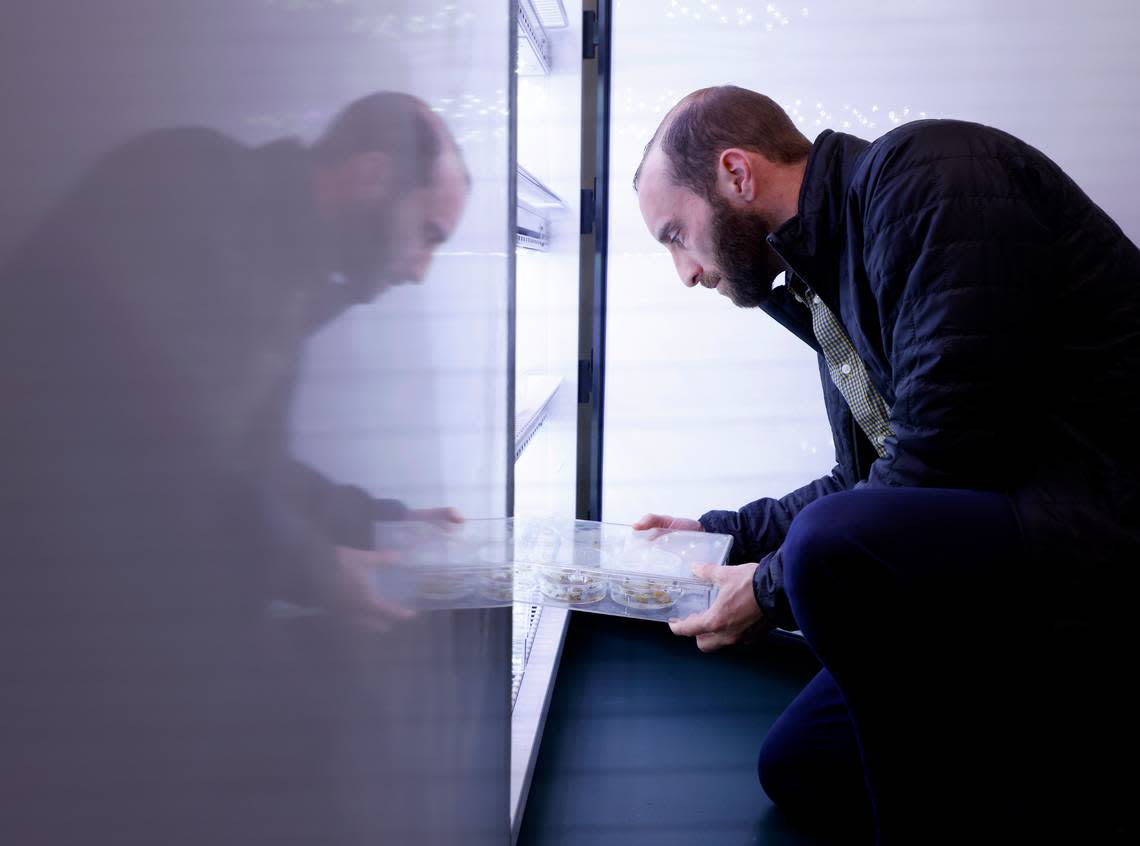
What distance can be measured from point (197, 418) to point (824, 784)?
1408mm

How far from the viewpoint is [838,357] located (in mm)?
1518

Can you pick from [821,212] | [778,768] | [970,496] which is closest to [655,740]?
[778,768]

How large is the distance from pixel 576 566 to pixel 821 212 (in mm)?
678

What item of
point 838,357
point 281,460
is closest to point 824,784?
point 838,357

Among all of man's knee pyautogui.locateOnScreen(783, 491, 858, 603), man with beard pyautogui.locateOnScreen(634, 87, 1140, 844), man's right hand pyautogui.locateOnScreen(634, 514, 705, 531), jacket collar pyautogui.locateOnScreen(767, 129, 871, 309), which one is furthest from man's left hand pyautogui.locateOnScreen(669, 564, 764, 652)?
jacket collar pyautogui.locateOnScreen(767, 129, 871, 309)

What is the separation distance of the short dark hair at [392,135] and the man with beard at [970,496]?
688mm

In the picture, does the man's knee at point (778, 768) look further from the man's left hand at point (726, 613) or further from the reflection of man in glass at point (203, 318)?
the reflection of man in glass at point (203, 318)

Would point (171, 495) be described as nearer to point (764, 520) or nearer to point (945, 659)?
point (945, 659)

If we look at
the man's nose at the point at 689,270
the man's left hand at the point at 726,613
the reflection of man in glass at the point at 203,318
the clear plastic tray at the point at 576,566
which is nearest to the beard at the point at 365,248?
the reflection of man in glass at the point at 203,318

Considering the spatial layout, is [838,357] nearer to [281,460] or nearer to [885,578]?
[885,578]

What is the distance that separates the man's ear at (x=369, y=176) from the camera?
22.7 inches

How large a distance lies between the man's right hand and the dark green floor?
0.42 m

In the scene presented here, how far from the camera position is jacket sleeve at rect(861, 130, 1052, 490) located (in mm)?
1111

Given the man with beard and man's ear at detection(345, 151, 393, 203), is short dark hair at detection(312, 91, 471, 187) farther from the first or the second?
the man with beard
